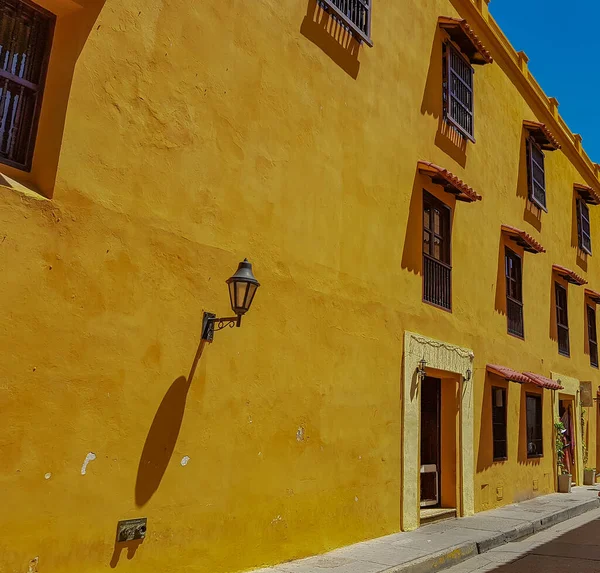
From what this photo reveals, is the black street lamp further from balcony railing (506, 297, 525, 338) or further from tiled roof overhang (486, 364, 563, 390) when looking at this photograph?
balcony railing (506, 297, 525, 338)

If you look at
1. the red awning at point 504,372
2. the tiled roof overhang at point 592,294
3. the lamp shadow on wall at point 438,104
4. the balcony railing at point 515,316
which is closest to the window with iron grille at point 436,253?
the lamp shadow on wall at point 438,104

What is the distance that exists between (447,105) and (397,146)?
6.98 feet

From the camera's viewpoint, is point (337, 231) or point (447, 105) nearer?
point (337, 231)

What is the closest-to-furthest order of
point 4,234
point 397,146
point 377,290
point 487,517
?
point 4,234
point 377,290
point 397,146
point 487,517

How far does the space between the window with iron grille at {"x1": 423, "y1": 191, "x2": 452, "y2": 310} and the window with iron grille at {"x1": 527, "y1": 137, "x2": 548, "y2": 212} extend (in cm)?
498

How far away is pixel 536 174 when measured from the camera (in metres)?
15.0

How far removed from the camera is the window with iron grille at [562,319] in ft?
51.9

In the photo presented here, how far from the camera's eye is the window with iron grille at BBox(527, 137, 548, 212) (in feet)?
47.2

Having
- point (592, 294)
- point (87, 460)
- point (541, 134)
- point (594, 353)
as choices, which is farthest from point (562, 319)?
point (87, 460)


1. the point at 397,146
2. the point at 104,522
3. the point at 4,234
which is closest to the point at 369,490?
the point at 104,522

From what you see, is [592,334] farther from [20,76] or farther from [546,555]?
[20,76]

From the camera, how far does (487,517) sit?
10.0 m

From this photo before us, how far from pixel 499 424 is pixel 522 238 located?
3783 millimetres

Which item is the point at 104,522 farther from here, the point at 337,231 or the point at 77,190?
the point at 337,231
